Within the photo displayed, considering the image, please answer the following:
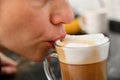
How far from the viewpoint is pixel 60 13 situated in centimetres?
77

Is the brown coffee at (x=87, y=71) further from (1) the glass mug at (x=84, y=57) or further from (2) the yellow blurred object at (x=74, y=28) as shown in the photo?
(2) the yellow blurred object at (x=74, y=28)

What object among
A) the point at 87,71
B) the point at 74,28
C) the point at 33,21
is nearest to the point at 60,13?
the point at 33,21

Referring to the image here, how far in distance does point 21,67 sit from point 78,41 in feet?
1.54

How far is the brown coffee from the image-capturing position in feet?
2.20

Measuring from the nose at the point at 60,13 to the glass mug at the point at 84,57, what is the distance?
9 centimetres

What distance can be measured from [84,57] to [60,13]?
16 centimetres

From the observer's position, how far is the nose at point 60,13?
77cm

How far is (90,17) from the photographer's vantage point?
4.82ft

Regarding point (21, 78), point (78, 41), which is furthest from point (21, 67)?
point (78, 41)

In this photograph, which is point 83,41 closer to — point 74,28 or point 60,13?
point 60,13

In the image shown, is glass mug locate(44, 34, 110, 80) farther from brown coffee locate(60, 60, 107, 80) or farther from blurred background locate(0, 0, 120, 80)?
blurred background locate(0, 0, 120, 80)

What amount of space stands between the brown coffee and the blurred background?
0.23 meters

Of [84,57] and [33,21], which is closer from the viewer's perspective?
[84,57]

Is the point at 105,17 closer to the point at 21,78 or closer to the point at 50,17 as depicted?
the point at 21,78
